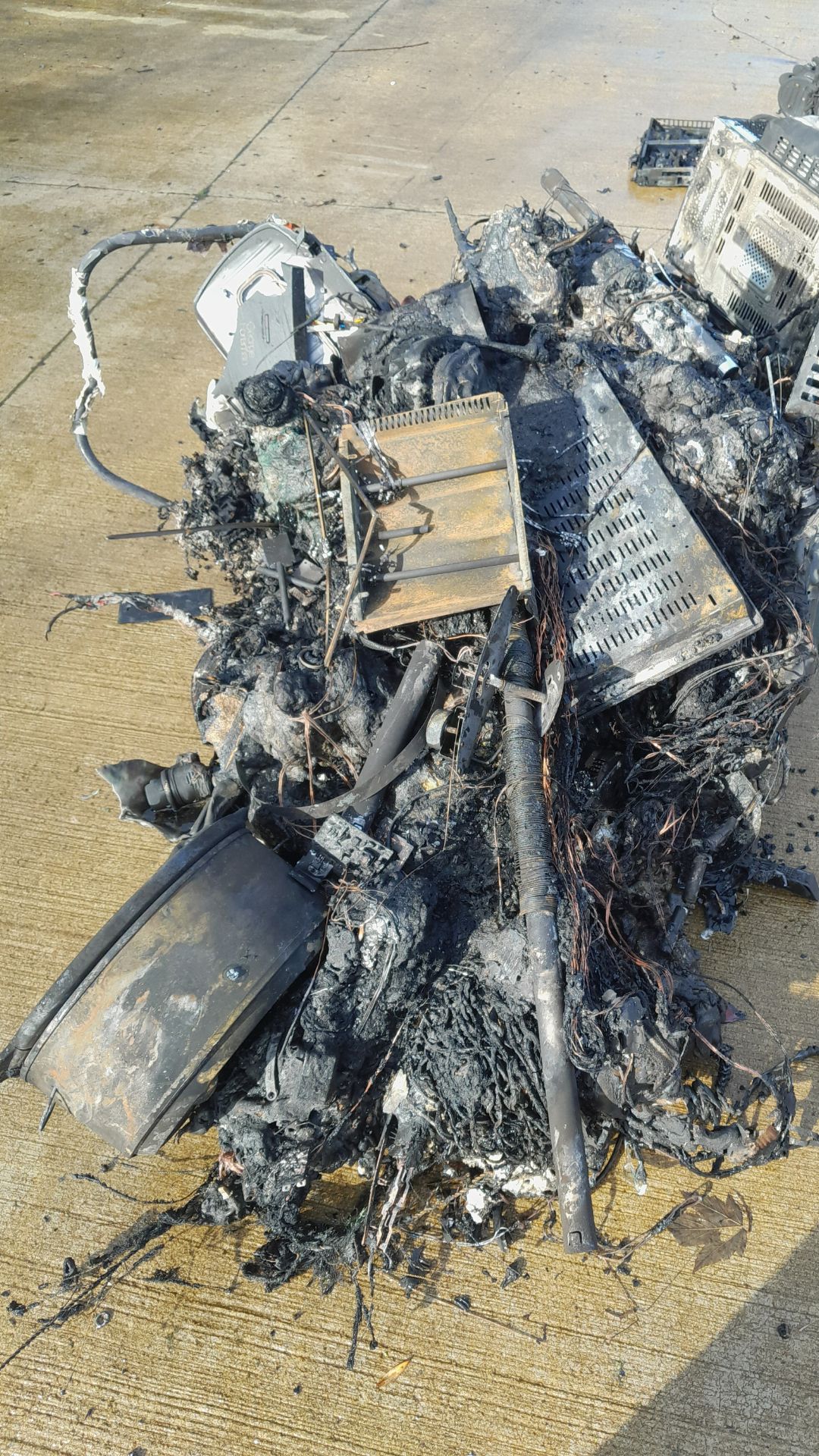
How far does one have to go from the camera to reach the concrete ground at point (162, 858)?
2.28 meters

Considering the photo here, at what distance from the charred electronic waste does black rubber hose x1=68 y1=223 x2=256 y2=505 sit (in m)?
0.06

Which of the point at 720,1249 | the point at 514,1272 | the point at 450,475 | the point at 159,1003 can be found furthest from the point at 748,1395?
the point at 450,475

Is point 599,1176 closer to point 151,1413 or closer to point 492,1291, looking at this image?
point 492,1291

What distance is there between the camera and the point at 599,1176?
254 cm

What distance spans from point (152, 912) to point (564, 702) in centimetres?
126

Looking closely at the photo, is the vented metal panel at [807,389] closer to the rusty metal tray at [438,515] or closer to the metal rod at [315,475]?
the rusty metal tray at [438,515]

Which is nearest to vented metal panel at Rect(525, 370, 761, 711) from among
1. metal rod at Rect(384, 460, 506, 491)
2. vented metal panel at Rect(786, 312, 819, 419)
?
metal rod at Rect(384, 460, 506, 491)

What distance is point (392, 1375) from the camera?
231cm

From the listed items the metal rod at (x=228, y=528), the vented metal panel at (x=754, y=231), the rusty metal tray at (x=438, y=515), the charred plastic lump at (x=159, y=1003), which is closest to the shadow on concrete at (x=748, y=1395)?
the charred plastic lump at (x=159, y=1003)

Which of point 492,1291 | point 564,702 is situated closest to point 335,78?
point 564,702

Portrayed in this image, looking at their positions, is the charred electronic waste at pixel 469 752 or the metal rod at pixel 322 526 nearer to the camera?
the charred electronic waste at pixel 469 752

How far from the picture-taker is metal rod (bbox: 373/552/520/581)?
272 centimetres

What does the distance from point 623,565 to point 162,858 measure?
181 centimetres

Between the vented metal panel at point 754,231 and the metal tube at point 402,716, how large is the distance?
215 centimetres
